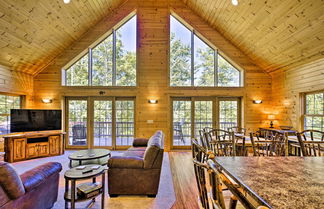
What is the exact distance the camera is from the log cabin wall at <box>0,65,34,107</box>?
4.87m

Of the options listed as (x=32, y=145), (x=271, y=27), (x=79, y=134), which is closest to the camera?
(x=271, y=27)

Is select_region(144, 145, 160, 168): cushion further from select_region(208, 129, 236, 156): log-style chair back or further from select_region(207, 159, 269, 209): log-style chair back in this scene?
select_region(207, 159, 269, 209): log-style chair back

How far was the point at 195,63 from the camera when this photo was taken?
638 cm

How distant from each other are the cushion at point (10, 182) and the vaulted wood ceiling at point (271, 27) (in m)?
5.48

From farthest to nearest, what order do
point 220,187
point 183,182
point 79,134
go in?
point 79,134, point 183,182, point 220,187

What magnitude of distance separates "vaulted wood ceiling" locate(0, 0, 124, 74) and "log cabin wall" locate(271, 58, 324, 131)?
20.0 ft

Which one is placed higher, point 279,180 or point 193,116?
point 193,116

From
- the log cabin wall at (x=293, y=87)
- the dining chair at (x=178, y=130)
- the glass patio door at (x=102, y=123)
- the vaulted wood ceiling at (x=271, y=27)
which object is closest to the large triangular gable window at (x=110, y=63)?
the glass patio door at (x=102, y=123)

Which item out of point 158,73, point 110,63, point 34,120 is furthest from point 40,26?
point 158,73

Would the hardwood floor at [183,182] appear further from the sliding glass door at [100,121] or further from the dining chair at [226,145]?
the sliding glass door at [100,121]

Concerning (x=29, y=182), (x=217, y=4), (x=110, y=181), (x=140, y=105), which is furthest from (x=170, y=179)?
(x=217, y=4)

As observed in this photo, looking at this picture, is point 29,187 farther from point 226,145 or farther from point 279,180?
point 226,145

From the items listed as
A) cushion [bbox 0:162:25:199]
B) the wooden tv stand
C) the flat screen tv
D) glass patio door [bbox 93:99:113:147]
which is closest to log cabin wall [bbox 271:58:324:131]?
glass patio door [bbox 93:99:113:147]

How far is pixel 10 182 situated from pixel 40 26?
428 cm
